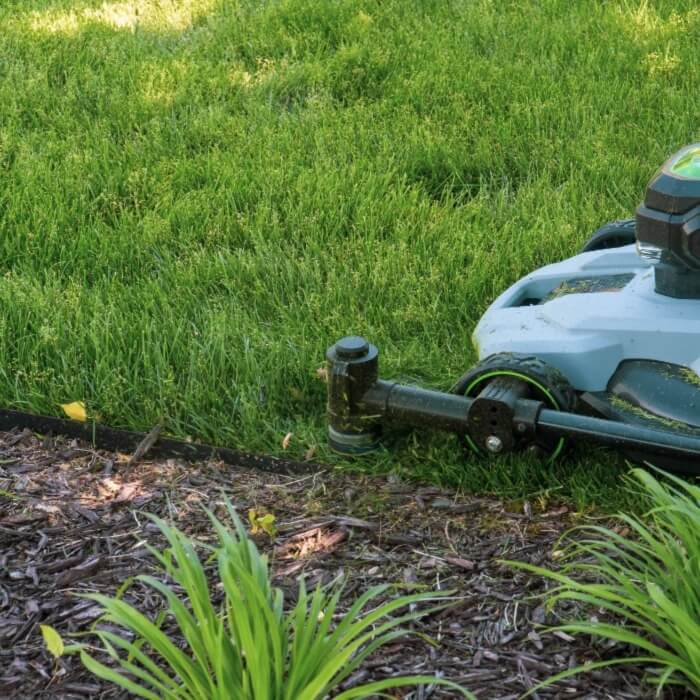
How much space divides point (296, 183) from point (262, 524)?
1681 millimetres

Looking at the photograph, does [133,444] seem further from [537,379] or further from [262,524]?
[537,379]

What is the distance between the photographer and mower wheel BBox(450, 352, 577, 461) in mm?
2375

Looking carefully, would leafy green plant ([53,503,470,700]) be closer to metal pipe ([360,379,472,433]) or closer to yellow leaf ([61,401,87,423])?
metal pipe ([360,379,472,433])

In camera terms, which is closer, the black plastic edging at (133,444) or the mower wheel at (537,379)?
the mower wheel at (537,379)

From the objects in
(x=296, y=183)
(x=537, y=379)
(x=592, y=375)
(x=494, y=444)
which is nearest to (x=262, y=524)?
(x=494, y=444)

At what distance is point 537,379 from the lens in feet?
7.78

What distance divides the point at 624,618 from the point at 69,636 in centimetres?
94

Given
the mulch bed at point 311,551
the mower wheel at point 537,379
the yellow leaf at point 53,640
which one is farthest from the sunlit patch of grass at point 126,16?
the yellow leaf at point 53,640

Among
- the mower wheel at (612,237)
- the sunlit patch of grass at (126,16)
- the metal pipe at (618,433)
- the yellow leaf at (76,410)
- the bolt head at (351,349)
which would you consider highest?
the sunlit patch of grass at (126,16)

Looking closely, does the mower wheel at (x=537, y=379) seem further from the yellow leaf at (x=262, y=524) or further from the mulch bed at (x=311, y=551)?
the yellow leaf at (x=262, y=524)

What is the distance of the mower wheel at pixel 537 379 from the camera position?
238 centimetres

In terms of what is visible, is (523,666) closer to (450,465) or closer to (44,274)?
(450,465)

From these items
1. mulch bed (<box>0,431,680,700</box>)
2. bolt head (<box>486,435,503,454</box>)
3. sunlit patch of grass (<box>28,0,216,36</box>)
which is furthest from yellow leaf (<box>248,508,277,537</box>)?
sunlit patch of grass (<box>28,0,216,36</box>)

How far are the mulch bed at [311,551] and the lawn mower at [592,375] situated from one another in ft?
0.52
